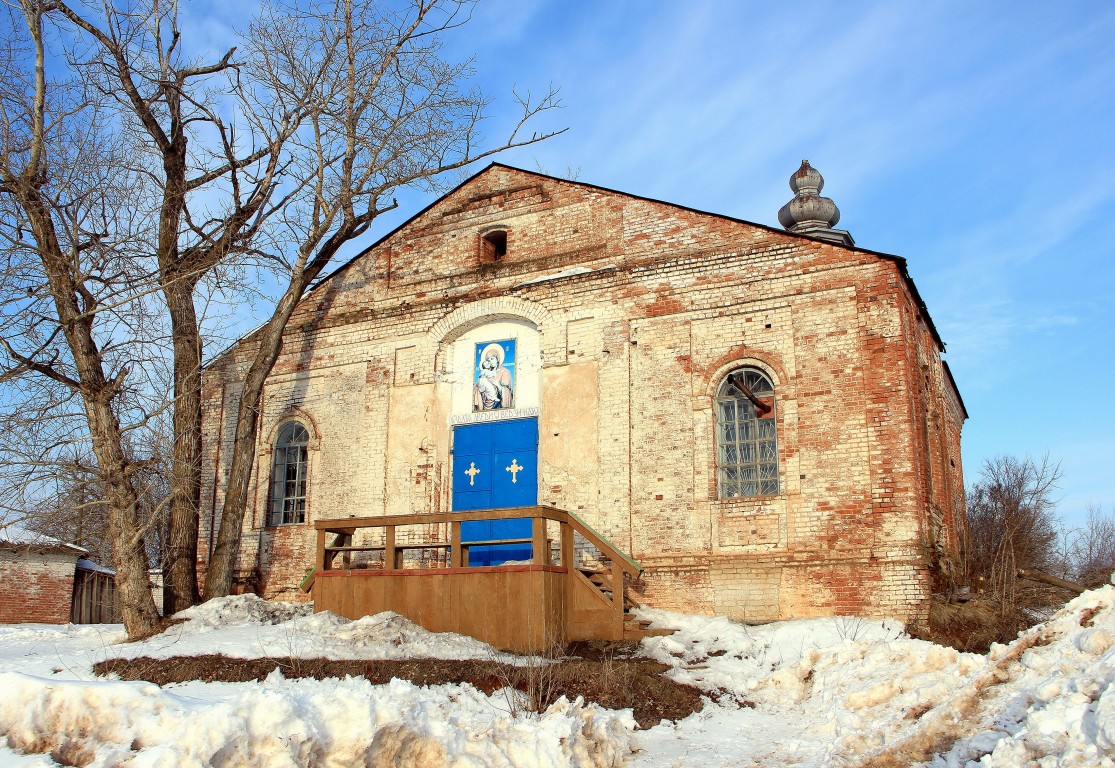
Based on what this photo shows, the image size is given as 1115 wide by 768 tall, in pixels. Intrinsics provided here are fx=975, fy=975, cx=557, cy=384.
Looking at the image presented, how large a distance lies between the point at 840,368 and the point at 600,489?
136 inches

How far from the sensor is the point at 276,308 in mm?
14930

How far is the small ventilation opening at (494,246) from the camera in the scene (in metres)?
15.2

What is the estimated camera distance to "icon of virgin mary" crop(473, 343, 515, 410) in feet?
46.8

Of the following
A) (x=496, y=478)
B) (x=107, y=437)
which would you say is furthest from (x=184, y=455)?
(x=496, y=478)

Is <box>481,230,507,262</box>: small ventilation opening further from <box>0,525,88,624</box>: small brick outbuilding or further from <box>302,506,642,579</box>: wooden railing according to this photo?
<box>0,525,88,624</box>: small brick outbuilding

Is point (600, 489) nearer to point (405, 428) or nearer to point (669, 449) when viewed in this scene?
point (669, 449)

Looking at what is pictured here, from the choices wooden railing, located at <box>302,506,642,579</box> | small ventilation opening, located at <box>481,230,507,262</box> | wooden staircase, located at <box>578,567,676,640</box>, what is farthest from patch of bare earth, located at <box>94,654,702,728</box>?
small ventilation opening, located at <box>481,230,507,262</box>

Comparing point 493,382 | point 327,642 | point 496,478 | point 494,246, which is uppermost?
point 494,246

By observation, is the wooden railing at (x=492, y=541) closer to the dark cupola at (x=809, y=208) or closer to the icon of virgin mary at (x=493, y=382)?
the icon of virgin mary at (x=493, y=382)

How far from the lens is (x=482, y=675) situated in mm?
7965

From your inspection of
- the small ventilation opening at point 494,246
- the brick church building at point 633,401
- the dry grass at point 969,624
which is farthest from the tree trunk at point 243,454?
the dry grass at point 969,624

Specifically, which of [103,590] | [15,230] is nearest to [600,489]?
[15,230]

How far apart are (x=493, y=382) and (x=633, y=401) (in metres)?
2.35

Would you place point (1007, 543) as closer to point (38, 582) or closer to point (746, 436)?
point (746, 436)
